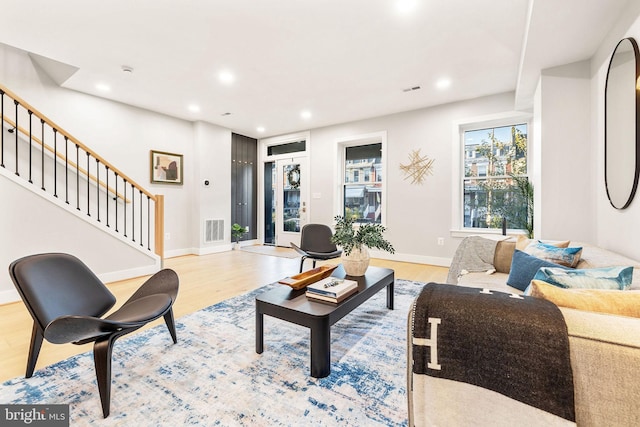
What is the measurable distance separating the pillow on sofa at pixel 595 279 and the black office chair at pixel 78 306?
200cm

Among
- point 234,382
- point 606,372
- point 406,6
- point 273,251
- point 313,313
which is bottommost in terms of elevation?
point 234,382

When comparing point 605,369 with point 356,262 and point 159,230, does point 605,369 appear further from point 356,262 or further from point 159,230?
point 159,230

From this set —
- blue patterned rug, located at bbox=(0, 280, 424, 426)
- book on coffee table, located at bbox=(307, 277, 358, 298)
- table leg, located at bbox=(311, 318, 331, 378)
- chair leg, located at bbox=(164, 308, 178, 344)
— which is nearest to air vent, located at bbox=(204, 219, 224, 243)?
blue patterned rug, located at bbox=(0, 280, 424, 426)

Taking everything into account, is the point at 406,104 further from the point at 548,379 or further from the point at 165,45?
the point at 548,379

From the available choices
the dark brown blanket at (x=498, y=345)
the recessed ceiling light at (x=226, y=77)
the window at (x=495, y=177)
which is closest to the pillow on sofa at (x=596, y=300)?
the dark brown blanket at (x=498, y=345)

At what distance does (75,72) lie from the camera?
11.5ft

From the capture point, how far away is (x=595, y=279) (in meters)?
1.18

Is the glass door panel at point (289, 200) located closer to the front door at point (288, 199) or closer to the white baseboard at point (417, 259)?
the front door at point (288, 199)

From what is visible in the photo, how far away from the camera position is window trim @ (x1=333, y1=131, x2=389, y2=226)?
16.8 ft

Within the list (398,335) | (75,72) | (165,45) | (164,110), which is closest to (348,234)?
(398,335)

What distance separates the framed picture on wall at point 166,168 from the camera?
5.02 meters

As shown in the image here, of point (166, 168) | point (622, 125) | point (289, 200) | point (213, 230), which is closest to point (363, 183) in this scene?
point (289, 200)

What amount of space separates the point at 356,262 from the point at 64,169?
4126mm

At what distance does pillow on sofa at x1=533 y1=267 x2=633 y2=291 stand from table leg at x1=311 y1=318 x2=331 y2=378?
1.10 meters
